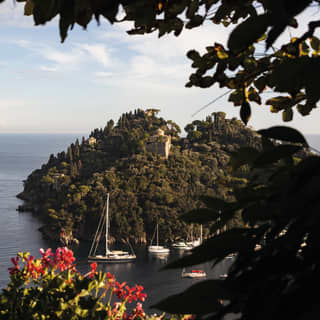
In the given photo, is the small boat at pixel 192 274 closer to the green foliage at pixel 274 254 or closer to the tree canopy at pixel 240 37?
the tree canopy at pixel 240 37

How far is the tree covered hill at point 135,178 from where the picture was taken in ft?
163

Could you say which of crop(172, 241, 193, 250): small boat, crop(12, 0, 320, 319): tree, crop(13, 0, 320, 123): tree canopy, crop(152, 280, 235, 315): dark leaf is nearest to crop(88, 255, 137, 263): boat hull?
crop(172, 241, 193, 250): small boat

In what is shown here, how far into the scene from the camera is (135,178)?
5381cm

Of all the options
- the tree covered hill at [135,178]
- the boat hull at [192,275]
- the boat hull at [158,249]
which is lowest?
the boat hull at [192,275]

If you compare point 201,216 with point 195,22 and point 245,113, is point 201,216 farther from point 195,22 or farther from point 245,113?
point 195,22

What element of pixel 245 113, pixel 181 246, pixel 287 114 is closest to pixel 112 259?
pixel 181 246

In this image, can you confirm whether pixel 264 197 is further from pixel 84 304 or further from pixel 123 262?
pixel 123 262

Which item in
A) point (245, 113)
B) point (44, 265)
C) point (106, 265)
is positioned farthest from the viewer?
point (106, 265)

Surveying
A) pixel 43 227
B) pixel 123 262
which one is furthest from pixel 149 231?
pixel 43 227

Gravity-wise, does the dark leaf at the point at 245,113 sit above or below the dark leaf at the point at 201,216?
above

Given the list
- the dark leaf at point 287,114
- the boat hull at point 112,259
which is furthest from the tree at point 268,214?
the boat hull at point 112,259

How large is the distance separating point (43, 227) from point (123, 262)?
14874mm

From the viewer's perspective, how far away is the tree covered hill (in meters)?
49.6

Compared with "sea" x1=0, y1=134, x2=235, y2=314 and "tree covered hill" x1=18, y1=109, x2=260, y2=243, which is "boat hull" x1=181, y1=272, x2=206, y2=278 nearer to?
"sea" x1=0, y1=134, x2=235, y2=314
